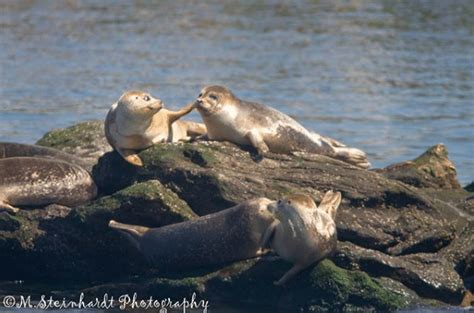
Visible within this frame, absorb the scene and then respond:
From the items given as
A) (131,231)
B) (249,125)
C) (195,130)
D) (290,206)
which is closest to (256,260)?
(290,206)

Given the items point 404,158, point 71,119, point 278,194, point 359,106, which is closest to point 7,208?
point 278,194

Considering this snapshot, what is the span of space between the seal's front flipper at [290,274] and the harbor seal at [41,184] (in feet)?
7.53

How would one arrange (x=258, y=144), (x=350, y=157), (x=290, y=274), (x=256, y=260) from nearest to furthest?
(x=290, y=274), (x=256, y=260), (x=258, y=144), (x=350, y=157)

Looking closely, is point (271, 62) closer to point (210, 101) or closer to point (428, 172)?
point (428, 172)

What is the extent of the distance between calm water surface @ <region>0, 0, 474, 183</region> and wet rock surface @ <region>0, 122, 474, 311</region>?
530 cm

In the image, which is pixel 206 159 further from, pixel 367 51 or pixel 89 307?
pixel 367 51

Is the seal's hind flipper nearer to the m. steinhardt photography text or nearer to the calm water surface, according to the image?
the m. steinhardt photography text

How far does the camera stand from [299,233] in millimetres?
10039

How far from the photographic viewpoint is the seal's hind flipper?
10461mm

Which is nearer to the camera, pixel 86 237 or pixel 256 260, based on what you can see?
pixel 256 260

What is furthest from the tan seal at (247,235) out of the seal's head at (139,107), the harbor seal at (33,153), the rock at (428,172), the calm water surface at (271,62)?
the calm water surface at (271,62)

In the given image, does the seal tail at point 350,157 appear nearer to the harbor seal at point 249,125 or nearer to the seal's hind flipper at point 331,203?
the harbor seal at point 249,125

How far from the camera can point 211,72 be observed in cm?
2520

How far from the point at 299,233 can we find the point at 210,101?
2.03 m
